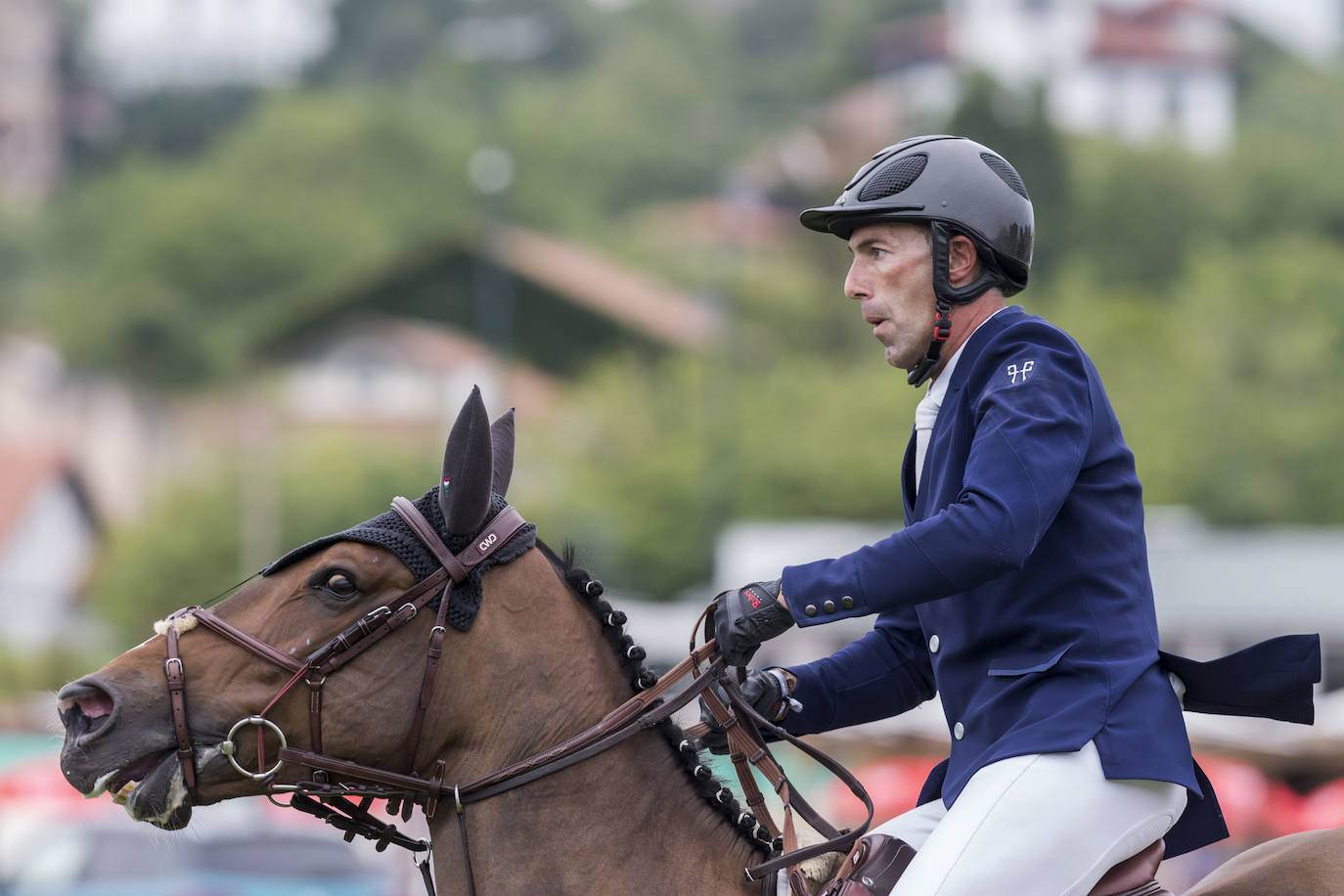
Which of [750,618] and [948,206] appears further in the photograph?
[948,206]

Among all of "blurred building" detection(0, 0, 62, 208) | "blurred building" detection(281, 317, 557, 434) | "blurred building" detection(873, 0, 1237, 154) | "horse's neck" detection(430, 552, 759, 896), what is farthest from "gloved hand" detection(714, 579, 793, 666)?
"blurred building" detection(0, 0, 62, 208)

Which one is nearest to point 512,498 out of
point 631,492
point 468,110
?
point 631,492

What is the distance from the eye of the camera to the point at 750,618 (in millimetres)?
3537

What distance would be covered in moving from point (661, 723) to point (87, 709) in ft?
4.47

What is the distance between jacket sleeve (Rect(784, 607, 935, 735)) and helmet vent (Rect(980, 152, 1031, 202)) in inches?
46.2

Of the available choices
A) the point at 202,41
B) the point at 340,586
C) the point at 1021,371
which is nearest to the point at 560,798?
the point at 340,586

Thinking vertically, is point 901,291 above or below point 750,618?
above

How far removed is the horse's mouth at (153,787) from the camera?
11.6ft

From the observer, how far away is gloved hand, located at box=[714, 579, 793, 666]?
353 centimetres

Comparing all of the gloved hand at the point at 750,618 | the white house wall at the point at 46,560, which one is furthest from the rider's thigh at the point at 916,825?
the white house wall at the point at 46,560

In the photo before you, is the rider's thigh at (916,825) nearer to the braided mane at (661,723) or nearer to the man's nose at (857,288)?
the braided mane at (661,723)

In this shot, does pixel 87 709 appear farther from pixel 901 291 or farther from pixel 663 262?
pixel 663 262

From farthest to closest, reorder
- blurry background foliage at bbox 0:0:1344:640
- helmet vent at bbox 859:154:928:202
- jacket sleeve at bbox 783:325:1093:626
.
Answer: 1. blurry background foliage at bbox 0:0:1344:640
2. helmet vent at bbox 859:154:928:202
3. jacket sleeve at bbox 783:325:1093:626

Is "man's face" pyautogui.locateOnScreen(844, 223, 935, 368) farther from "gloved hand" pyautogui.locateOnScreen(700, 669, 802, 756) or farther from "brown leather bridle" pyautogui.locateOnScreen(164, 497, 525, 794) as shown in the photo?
"brown leather bridle" pyautogui.locateOnScreen(164, 497, 525, 794)
